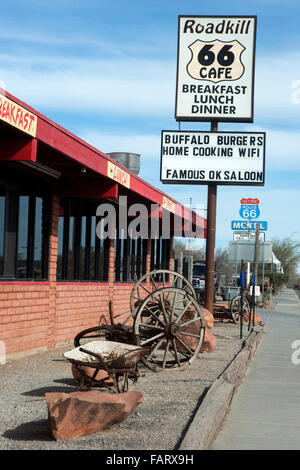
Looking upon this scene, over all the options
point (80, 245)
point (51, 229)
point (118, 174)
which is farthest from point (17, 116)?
point (80, 245)

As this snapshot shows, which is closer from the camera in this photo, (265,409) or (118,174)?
(265,409)

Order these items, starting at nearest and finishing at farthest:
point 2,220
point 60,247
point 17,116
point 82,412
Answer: point 82,412 < point 17,116 < point 2,220 < point 60,247

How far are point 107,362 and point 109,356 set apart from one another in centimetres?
68

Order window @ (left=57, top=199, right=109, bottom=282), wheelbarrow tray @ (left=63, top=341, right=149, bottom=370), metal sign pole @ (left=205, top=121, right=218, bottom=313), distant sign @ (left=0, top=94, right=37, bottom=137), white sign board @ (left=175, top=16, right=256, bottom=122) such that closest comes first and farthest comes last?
wheelbarrow tray @ (left=63, top=341, right=149, bottom=370), distant sign @ (left=0, top=94, right=37, bottom=137), window @ (left=57, top=199, right=109, bottom=282), white sign board @ (left=175, top=16, right=256, bottom=122), metal sign pole @ (left=205, top=121, right=218, bottom=313)

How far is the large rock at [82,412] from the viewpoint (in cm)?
591

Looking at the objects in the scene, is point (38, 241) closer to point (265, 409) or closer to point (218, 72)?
point (265, 409)

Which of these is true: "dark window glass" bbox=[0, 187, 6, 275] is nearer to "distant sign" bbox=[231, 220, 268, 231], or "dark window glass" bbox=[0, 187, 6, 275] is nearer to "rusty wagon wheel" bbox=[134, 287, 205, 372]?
"rusty wagon wheel" bbox=[134, 287, 205, 372]

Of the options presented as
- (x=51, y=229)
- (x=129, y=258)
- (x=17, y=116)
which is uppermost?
(x=17, y=116)

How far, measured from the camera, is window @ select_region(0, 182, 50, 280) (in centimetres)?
1143

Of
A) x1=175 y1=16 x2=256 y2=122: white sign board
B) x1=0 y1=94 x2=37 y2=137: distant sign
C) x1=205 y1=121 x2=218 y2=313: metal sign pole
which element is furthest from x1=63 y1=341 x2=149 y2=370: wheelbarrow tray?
x1=175 y1=16 x2=256 y2=122: white sign board

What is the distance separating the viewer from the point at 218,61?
18.6m

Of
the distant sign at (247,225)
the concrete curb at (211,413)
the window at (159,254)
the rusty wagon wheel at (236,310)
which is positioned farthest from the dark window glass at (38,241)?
the distant sign at (247,225)
